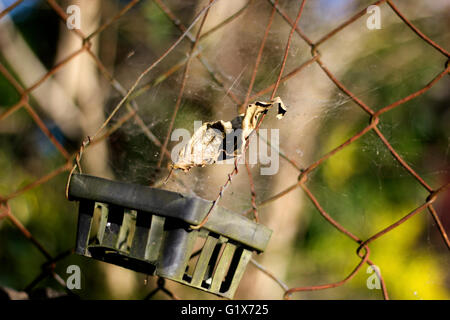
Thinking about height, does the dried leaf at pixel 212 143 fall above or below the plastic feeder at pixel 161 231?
above

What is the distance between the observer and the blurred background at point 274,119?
0.90m

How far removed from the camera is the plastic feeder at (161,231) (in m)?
0.63

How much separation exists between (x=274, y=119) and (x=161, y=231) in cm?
30

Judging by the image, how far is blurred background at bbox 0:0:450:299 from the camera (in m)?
0.90

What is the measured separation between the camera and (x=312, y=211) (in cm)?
167

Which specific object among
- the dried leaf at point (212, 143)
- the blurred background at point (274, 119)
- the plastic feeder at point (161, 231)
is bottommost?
the plastic feeder at point (161, 231)

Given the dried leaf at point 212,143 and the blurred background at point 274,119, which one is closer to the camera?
the dried leaf at point 212,143

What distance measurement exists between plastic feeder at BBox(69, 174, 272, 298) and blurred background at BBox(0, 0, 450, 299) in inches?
7.0

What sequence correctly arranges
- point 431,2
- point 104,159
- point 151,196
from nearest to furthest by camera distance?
1. point 151,196
2. point 431,2
3. point 104,159

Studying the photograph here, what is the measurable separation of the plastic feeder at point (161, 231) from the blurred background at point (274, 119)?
7.0 inches
